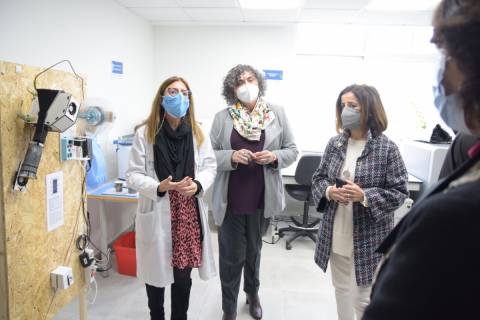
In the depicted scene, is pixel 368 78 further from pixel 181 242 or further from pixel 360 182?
pixel 181 242

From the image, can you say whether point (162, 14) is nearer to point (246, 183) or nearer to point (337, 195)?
point (246, 183)

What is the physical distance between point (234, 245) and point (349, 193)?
32.9 inches

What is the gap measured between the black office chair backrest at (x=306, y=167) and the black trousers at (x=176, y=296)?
6.26 ft

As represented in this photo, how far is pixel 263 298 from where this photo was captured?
2.55 m

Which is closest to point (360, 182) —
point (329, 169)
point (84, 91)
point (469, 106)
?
point (329, 169)

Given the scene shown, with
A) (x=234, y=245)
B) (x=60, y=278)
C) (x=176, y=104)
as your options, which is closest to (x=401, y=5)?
(x=176, y=104)

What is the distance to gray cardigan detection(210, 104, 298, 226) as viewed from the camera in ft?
6.62

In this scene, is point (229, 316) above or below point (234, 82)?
below

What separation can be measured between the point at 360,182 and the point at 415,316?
1141 millimetres

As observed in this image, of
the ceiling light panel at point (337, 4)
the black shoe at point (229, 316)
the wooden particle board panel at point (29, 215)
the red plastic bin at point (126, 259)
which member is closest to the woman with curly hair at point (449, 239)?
the wooden particle board panel at point (29, 215)

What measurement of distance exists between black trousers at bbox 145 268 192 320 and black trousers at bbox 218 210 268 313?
319mm

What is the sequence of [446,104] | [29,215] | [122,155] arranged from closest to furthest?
[446,104] < [29,215] < [122,155]

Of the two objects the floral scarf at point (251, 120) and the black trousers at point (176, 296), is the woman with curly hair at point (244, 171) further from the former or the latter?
the black trousers at point (176, 296)

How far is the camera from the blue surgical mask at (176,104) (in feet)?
5.53
